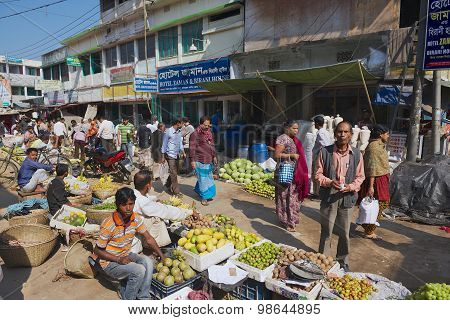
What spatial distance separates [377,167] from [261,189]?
3.60 meters

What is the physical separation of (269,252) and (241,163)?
20.2 ft

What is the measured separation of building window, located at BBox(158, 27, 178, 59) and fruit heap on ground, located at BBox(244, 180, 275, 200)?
10.5 metres

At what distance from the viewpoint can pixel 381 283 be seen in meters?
3.47

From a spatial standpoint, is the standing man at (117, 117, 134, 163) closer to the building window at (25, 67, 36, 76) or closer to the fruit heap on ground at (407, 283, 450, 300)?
the fruit heap on ground at (407, 283, 450, 300)

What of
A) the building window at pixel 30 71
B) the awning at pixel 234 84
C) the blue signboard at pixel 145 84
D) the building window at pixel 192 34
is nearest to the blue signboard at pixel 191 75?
the blue signboard at pixel 145 84

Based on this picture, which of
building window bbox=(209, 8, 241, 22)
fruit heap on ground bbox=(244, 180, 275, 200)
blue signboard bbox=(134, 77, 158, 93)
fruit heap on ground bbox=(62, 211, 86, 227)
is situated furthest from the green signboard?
fruit heap on ground bbox=(62, 211, 86, 227)

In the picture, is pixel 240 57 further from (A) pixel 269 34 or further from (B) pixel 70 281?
(B) pixel 70 281

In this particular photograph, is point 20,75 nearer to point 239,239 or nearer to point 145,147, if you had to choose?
point 145,147

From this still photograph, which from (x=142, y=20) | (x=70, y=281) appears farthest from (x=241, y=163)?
(x=142, y=20)

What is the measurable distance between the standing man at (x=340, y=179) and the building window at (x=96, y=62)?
23.1 meters

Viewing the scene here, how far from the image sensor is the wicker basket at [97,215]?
17.5ft

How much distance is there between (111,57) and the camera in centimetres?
2192

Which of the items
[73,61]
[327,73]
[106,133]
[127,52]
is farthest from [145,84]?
[73,61]

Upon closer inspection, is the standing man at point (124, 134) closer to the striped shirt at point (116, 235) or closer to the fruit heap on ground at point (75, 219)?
the fruit heap on ground at point (75, 219)
